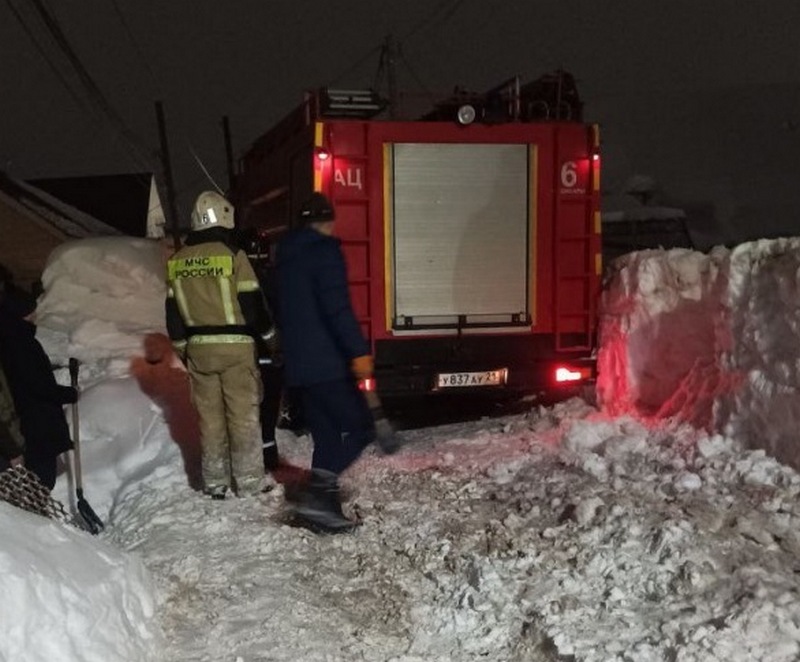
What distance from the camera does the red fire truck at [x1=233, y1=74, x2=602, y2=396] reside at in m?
8.43

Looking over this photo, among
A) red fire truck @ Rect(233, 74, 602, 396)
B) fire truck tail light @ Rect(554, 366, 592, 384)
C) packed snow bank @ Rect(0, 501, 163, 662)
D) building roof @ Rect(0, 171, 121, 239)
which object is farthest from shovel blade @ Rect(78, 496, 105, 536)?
building roof @ Rect(0, 171, 121, 239)

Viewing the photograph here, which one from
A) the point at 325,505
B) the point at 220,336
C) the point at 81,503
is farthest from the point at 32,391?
the point at 325,505

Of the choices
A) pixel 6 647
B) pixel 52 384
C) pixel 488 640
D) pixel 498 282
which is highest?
pixel 498 282

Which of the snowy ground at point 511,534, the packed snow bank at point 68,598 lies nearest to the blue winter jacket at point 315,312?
the snowy ground at point 511,534

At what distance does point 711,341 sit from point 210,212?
3.88m

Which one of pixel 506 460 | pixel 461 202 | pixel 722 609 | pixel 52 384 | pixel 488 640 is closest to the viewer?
pixel 722 609

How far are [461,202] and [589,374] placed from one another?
2039 mm

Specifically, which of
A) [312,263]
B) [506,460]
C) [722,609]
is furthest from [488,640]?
[506,460]

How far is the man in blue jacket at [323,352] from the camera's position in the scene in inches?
230

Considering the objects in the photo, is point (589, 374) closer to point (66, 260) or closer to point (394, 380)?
point (394, 380)

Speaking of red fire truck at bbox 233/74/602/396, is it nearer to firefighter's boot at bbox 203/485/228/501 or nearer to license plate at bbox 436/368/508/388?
license plate at bbox 436/368/508/388

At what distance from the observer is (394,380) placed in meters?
8.71

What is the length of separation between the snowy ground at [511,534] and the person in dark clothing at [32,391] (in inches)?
27.8

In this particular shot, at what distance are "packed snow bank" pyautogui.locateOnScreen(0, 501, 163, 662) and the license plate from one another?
439cm
